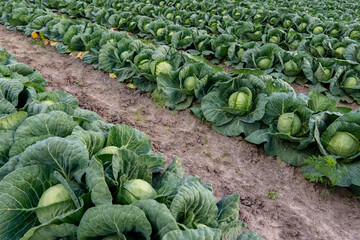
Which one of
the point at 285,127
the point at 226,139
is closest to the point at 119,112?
the point at 226,139

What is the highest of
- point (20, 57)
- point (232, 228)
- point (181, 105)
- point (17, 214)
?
point (17, 214)

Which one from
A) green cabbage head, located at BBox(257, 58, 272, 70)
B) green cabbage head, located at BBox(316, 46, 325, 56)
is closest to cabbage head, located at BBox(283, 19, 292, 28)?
green cabbage head, located at BBox(316, 46, 325, 56)

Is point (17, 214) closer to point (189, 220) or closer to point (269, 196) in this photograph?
point (189, 220)

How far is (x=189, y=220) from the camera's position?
2.27m

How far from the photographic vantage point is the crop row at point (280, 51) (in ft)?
21.7

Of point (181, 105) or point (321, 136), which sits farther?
point (181, 105)

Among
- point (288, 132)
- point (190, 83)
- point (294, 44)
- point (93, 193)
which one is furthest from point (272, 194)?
point (294, 44)

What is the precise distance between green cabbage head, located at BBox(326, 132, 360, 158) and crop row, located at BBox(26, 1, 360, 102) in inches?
112

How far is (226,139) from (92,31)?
566 cm

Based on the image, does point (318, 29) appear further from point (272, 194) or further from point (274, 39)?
point (272, 194)

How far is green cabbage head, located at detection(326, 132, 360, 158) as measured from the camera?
12.6 ft

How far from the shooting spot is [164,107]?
230 inches

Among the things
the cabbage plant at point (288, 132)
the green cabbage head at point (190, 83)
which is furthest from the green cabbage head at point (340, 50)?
the green cabbage head at point (190, 83)

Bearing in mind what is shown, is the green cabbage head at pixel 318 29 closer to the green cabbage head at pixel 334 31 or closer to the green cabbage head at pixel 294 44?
the green cabbage head at pixel 334 31
